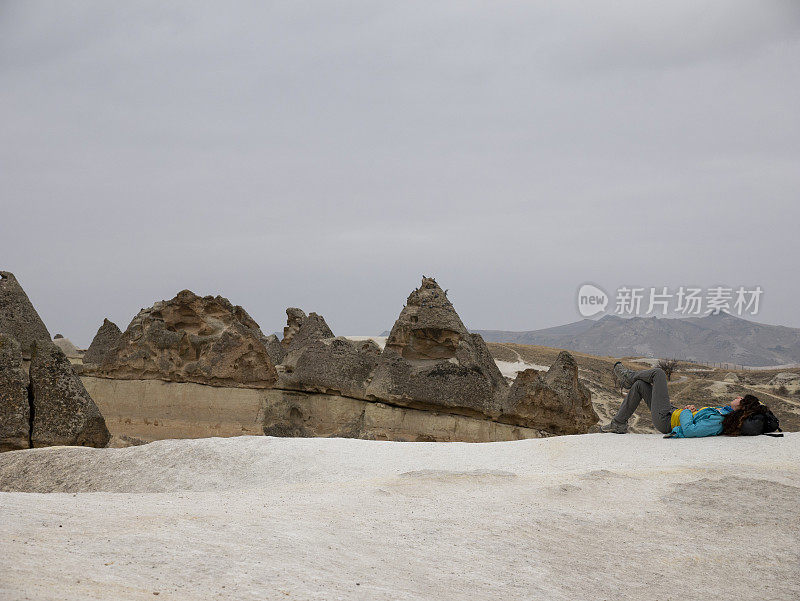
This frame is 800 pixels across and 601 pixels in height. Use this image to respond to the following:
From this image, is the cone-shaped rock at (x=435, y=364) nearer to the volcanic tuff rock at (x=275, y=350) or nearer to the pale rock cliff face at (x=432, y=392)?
the pale rock cliff face at (x=432, y=392)

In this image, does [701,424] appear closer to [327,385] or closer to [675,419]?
[675,419]

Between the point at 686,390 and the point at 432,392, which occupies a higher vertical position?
the point at 432,392

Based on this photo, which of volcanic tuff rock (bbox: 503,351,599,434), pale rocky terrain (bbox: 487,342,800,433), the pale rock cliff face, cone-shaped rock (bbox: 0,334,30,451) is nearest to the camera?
cone-shaped rock (bbox: 0,334,30,451)

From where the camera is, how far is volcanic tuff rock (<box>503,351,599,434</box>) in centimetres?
1065

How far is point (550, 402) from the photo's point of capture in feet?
35.0

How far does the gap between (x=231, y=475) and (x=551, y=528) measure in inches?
131

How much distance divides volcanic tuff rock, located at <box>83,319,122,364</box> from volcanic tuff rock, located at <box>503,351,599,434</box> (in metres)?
9.56

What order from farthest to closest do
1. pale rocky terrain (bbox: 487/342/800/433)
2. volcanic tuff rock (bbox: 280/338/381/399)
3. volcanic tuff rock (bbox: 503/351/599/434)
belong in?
pale rocky terrain (bbox: 487/342/800/433) < volcanic tuff rock (bbox: 280/338/381/399) < volcanic tuff rock (bbox: 503/351/599/434)

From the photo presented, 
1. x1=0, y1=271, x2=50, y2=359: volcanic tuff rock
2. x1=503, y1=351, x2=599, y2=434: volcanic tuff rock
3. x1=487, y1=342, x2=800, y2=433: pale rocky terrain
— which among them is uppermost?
x1=0, y1=271, x2=50, y2=359: volcanic tuff rock

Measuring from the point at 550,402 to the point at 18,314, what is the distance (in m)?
9.09

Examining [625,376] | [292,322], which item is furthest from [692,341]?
[625,376]

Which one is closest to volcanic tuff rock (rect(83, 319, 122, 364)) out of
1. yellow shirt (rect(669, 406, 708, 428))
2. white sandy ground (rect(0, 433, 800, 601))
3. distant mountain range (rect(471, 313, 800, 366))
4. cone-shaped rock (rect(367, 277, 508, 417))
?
cone-shaped rock (rect(367, 277, 508, 417))

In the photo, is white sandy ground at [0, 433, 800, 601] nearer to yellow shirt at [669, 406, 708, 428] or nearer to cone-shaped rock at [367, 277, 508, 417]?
yellow shirt at [669, 406, 708, 428]

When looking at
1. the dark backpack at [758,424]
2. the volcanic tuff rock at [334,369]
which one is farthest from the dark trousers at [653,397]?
the volcanic tuff rock at [334,369]
